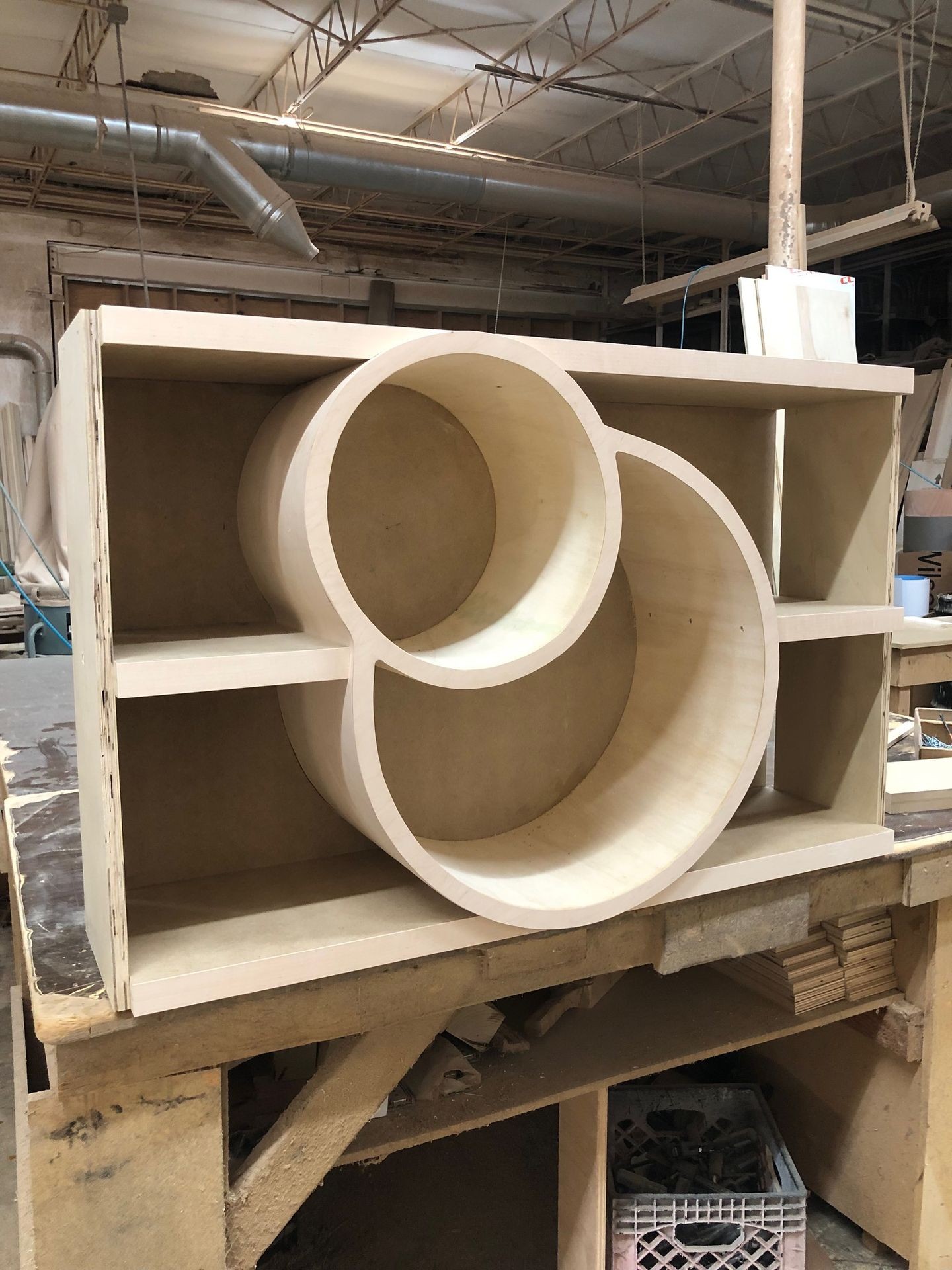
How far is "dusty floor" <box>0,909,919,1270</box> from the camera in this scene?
2148 millimetres

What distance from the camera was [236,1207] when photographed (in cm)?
129

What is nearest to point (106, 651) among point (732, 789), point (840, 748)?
point (732, 789)

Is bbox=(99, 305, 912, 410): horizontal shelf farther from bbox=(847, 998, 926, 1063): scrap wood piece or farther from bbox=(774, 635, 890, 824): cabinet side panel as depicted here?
bbox=(847, 998, 926, 1063): scrap wood piece

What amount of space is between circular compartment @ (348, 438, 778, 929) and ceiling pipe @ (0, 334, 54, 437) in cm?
690

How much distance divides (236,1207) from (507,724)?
81 cm

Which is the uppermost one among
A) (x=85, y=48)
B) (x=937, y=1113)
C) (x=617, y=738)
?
(x=85, y=48)

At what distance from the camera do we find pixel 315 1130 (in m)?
1.35

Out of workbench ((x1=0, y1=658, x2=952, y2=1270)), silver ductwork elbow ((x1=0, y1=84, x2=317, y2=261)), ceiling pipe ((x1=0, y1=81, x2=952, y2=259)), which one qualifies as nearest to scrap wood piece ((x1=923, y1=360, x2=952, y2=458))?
ceiling pipe ((x1=0, y1=81, x2=952, y2=259))

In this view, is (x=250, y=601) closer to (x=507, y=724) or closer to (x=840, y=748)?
(x=507, y=724)

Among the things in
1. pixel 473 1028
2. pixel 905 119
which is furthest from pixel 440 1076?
pixel 905 119

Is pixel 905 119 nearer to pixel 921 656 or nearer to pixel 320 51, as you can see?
pixel 320 51

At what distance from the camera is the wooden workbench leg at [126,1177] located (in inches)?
45.1

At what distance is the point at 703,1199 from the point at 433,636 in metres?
1.24

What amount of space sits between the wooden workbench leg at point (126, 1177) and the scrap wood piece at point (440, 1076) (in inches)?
19.6
